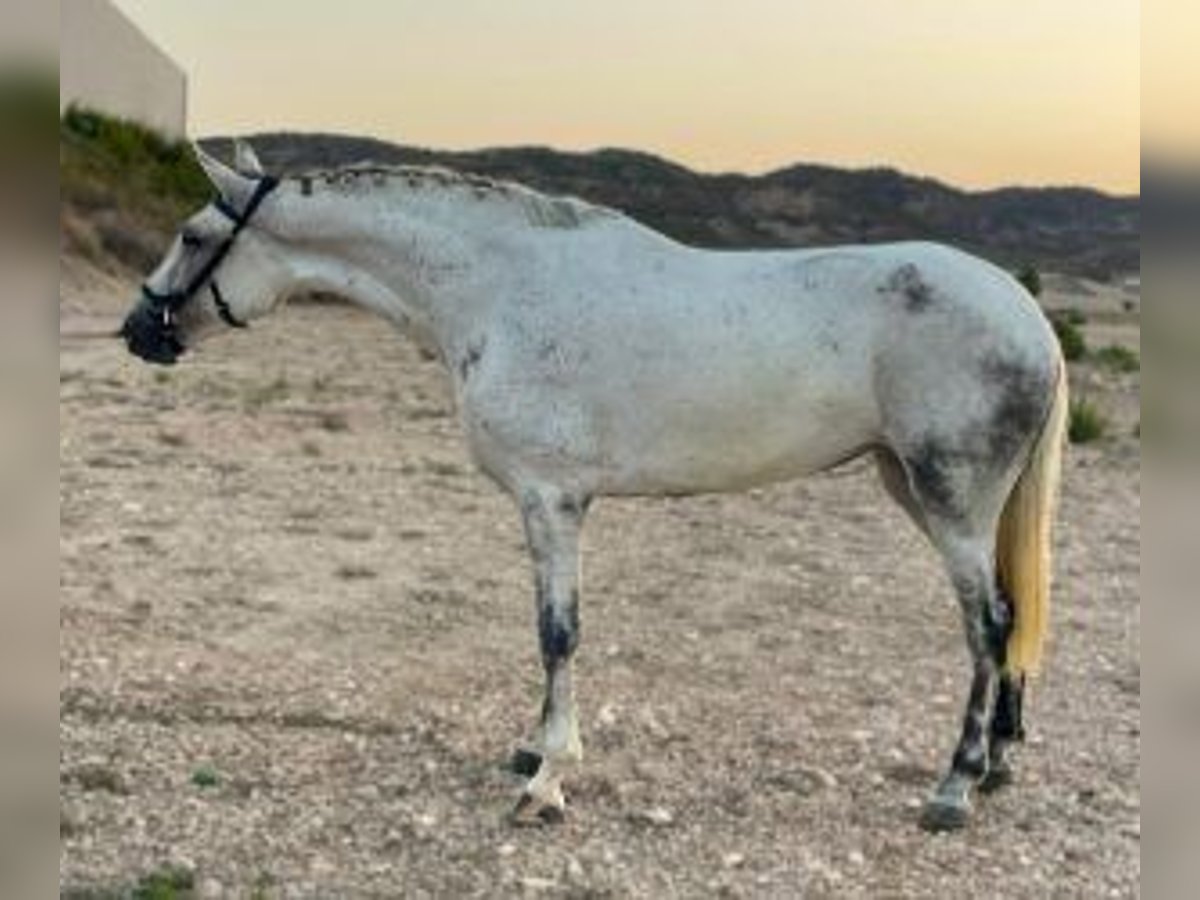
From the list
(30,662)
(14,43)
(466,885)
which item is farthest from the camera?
(466,885)

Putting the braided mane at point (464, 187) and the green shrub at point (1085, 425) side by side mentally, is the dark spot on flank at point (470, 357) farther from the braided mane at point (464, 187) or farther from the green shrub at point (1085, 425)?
the green shrub at point (1085, 425)

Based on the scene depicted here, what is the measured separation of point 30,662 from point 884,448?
4200 millimetres

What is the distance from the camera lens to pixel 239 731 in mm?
5371

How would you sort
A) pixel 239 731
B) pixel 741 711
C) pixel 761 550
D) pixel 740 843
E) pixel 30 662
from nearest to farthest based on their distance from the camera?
pixel 30 662 < pixel 740 843 < pixel 239 731 < pixel 741 711 < pixel 761 550

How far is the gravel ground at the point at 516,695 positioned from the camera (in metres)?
4.41

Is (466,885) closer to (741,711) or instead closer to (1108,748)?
(741,711)

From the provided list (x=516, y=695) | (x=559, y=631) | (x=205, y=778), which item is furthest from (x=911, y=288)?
(x=205, y=778)

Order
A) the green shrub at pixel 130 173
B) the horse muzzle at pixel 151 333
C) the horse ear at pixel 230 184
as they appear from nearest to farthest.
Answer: the horse ear at pixel 230 184 < the horse muzzle at pixel 151 333 < the green shrub at pixel 130 173

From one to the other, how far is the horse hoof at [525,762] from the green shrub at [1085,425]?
10.1 meters

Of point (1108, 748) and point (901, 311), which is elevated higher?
point (901, 311)

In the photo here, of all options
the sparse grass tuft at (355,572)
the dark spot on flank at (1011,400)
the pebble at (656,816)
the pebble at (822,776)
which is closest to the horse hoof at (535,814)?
the pebble at (656,816)

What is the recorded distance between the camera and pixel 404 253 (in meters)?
4.97

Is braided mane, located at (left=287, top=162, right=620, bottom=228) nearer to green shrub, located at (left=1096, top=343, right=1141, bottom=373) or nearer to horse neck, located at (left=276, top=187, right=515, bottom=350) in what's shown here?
horse neck, located at (left=276, top=187, right=515, bottom=350)

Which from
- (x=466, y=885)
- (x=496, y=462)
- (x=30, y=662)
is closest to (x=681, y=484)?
(x=496, y=462)
